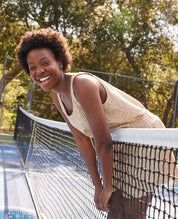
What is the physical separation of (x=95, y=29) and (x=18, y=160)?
10.1 m

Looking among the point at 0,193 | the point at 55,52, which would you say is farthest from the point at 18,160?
the point at 55,52

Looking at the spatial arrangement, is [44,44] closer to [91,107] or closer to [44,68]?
[44,68]

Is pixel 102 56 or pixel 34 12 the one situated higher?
pixel 34 12

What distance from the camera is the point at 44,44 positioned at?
2.21 m

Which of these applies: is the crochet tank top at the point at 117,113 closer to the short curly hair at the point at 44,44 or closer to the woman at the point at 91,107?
the woman at the point at 91,107

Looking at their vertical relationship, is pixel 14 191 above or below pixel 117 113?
below

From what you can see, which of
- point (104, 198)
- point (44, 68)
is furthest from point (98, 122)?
point (44, 68)

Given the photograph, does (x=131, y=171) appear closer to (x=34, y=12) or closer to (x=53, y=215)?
(x=53, y=215)

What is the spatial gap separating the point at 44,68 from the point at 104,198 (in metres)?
0.77

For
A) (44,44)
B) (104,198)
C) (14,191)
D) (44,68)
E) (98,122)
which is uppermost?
(44,44)

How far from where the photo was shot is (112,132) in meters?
2.03

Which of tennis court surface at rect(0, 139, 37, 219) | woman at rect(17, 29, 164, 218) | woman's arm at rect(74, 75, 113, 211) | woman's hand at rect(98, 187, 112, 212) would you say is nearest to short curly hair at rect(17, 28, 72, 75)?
woman at rect(17, 29, 164, 218)

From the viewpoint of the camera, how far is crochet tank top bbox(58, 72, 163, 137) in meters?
1.91

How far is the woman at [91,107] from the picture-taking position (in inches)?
70.0
